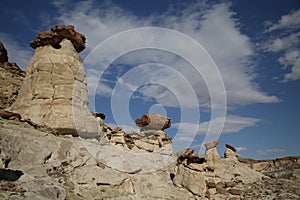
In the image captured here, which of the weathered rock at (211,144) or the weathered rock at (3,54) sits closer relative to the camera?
the weathered rock at (211,144)

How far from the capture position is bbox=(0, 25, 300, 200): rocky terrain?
40.9 ft

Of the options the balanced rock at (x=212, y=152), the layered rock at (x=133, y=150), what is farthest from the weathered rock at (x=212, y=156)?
the layered rock at (x=133, y=150)

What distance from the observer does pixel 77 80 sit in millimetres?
20484

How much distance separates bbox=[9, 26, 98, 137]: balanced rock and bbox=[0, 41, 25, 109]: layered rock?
397cm

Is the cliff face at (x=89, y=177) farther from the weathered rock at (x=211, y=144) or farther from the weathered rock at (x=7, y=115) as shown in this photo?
the weathered rock at (x=211, y=144)

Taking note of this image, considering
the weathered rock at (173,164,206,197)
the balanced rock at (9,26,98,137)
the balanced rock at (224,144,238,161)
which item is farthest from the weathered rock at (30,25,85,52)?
the balanced rock at (224,144,238,161)

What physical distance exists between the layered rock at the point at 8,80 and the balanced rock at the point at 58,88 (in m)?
3.97

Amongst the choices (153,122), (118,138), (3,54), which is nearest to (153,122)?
(153,122)

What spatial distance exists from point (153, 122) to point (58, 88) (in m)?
12.2

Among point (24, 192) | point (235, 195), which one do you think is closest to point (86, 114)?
point (24, 192)

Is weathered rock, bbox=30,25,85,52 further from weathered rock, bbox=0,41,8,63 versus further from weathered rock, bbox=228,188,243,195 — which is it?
weathered rock, bbox=228,188,243,195

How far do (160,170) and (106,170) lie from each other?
22.4 ft

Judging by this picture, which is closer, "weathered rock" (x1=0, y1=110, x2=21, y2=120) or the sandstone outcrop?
"weathered rock" (x1=0, y1=110, x2=21, y2=120)

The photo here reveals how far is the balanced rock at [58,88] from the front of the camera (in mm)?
17828
